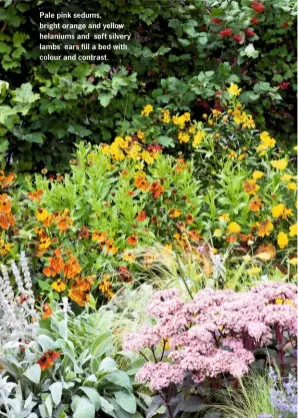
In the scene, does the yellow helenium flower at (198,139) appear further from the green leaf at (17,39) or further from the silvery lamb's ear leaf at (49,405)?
the silvery lamb's ear leaf at (49,405)

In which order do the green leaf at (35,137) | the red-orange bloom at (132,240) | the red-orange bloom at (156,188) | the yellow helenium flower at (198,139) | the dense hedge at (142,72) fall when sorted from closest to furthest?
the red-orange bloom at (132,240), the red-orange bloom at (156,188), the yellow helenium flower at (198,139), the green leaf at (35,137), the dense hedge at (142,72)

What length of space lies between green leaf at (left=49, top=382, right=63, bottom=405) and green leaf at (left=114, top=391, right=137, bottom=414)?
241mm

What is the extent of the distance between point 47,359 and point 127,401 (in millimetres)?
357

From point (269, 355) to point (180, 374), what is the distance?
44 cm

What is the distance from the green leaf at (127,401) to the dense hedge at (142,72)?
8.45 ft

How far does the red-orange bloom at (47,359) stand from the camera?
108 inches

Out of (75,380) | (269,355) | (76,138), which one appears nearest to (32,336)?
(75,380)

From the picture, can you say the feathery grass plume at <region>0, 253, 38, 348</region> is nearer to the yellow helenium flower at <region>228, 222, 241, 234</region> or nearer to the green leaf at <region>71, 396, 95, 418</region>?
the green leaf at <region>71, 396, 95, 418</region>

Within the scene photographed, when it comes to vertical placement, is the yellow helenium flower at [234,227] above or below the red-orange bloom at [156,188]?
below

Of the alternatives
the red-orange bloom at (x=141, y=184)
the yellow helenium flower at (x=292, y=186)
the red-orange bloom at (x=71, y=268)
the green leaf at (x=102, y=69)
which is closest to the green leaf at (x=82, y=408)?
the red-orange bloom at (x=71, y=268)

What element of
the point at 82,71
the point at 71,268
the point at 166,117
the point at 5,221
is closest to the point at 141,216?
the point at 71,268

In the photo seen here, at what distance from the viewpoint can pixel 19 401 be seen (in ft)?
8.83

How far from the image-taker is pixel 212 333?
2.67 meters

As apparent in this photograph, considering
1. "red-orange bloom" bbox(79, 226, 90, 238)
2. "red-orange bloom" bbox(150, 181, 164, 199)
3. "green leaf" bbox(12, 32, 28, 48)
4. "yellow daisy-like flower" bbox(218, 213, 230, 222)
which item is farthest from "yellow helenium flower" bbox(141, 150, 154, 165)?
"green leaf" bbox(12, 32, 28, 48)
